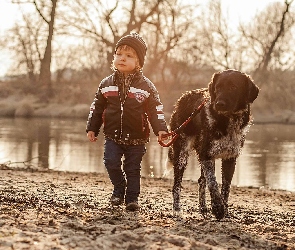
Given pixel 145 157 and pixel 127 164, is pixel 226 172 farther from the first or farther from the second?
pixel 145 157

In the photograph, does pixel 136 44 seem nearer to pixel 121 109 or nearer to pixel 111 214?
pixel 121 109

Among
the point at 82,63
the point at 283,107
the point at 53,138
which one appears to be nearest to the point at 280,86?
the point at 283,107

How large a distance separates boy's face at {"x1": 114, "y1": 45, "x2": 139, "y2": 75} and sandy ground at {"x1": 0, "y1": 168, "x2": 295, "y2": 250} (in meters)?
1.53

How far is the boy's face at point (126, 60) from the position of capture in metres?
5.73

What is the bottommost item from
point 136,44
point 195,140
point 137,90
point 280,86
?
point 195,140

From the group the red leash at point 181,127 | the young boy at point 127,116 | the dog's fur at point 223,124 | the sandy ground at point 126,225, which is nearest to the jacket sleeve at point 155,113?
the young boy at point 127,116

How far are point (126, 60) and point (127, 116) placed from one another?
0.62m

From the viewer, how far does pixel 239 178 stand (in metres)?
11.4

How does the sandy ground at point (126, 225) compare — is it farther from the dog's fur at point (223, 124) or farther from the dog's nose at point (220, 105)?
the dog's nose at point (220, 105)

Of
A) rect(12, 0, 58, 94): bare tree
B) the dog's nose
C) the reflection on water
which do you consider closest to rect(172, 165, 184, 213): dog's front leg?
the dog's nose

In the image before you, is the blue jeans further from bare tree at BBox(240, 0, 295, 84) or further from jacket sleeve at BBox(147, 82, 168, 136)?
bare tree at BBox(240, 0, 295, 84)

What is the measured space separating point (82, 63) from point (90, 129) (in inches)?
1482

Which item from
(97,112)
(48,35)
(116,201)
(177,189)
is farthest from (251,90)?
(48,35)

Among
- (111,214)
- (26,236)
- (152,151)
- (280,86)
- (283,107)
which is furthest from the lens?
(280,86)
